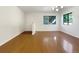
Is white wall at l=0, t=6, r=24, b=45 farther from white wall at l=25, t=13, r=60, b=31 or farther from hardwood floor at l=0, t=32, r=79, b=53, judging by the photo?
white wall at l=25, t=13, r=60, b=31

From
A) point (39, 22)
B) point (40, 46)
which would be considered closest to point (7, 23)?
point (40, 46)

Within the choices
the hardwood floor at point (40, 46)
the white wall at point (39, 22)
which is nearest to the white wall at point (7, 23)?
the hardwood floor at point (40, 46)

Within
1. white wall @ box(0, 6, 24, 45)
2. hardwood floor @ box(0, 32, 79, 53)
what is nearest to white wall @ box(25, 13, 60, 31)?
white wall @ box(0, 6, 24, 45)

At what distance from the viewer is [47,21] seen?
Result: 11.5 meters

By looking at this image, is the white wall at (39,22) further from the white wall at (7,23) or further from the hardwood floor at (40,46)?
the hardwood floor at (40,46)

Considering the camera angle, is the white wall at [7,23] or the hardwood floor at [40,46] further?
the white wall at [7,23]

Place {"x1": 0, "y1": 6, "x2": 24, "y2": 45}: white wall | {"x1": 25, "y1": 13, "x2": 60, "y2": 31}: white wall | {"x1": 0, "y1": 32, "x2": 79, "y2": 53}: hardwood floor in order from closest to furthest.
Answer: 1. {"x1": 0, "y1": 32, "x2": 79, "y2": 53}: hardwood floor
2. {"x1": 0, "y1": 6, "x2": 24, "y2": 45}: white wall
3. {"x1": 25, "y1": 13, "x2": 60, "y2": 31}: white wall

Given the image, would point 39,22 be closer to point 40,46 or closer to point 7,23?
point 7,23

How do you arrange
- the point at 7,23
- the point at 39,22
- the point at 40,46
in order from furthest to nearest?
the point at 39,22, the point at 7,23, the point at 40,46
